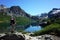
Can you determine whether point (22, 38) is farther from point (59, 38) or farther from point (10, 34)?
point (59, 38)

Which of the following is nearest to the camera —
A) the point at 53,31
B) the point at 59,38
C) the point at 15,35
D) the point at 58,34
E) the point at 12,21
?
the point at 15,35

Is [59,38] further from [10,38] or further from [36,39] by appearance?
[10,38]

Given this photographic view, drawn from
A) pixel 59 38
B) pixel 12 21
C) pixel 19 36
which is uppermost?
pixel 12 21

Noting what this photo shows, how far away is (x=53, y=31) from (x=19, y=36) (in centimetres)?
1478

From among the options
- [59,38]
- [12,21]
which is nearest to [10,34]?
[12,21]

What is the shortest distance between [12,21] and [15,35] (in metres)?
3.44

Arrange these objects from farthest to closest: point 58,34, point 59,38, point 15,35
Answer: point 58,34 → point 59,38 → point 15,35

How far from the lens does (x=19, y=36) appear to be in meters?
26.3

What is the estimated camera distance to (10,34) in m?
26.3

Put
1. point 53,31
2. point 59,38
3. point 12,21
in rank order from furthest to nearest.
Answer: point 53,31
point 59,38
point 12,21

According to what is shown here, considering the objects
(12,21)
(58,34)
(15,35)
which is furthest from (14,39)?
(58,34)

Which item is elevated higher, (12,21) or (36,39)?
(12,21)

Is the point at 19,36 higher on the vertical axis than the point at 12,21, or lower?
lower

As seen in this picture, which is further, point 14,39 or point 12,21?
point 12,21
